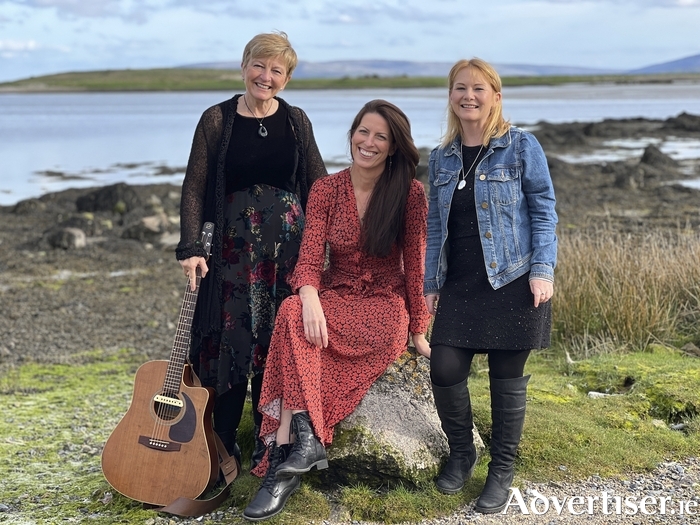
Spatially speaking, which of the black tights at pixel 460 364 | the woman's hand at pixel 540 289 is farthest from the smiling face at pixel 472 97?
the black tights at pixel 460 364

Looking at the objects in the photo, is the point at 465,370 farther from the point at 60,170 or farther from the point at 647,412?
the point at 60,170

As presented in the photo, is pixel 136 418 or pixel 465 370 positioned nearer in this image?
pixel 465 370

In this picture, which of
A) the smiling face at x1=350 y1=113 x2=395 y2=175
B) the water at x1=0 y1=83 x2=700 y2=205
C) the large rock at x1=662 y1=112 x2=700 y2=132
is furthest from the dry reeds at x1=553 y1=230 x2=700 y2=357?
the large rock at x1=662 y1=112 x2=700 y2=132

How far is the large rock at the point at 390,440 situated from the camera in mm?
4484

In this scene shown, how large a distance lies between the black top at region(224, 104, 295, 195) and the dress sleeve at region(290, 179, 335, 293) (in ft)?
1.10

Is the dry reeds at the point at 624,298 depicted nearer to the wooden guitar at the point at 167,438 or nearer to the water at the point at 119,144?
the wooden guitar at the point at 167,438

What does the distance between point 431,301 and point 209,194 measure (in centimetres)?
135

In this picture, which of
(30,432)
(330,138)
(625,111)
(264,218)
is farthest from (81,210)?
(625,111)

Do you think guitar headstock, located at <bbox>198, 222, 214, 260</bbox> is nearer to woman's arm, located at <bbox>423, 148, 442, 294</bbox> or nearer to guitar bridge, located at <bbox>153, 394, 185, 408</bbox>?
guitar bridge, located at <bbox>153, 394, 185, 408</bbox>

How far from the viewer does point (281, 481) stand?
426 centimetres

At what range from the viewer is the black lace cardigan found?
4723 millimetres

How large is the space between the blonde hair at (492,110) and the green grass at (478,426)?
175 cm

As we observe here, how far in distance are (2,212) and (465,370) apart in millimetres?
17245

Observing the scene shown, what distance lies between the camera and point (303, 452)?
13.9 feet
